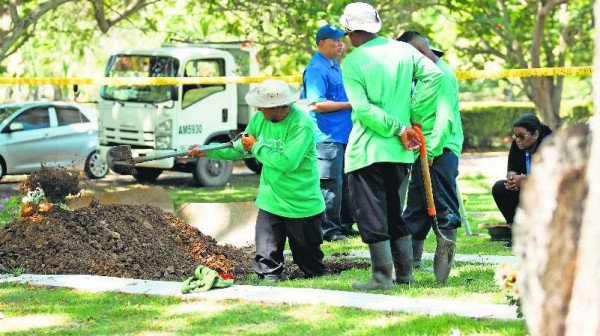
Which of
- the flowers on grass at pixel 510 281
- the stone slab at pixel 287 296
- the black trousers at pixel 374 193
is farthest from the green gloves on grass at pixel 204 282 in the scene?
the flowers on grass at pixel 510 281

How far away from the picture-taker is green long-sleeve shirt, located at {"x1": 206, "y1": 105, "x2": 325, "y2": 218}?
8695mm

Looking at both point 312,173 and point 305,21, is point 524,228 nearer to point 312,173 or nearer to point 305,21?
point 312,173

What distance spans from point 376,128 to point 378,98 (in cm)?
24

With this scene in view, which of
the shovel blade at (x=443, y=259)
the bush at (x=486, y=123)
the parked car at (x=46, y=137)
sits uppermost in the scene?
the shovel blade at (x=443, y=259)

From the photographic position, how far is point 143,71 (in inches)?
768

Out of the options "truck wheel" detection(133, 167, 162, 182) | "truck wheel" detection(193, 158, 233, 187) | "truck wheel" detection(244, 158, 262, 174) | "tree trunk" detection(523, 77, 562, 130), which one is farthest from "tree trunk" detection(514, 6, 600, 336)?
"tree trunk" detection(523, 77, 562, 130)

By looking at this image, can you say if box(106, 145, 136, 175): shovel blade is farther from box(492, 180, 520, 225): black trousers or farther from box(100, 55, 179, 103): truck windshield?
box(100, 55, 179, 103): truck windshield

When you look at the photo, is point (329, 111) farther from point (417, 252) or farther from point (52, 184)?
point (52, 184)

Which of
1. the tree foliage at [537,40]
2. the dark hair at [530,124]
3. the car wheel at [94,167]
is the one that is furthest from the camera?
the tree foliage at [537,40]

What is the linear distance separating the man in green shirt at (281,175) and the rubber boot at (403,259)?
894 mm

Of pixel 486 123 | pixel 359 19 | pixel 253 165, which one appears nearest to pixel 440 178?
pixel 359 19

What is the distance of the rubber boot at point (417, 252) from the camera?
9080 millimetres

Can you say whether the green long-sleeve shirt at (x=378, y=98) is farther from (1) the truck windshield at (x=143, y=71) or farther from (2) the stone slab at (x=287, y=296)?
(1) the truck windshield at (x=143, y=71)

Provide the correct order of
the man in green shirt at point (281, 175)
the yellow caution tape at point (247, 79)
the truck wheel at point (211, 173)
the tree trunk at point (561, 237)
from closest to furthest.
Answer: the tree trunk at point (561, 237) → the man in green shirt at point (281, 175) → the yellow caution tape at point (247, 79) → the truck wheel at point (211, 173)
